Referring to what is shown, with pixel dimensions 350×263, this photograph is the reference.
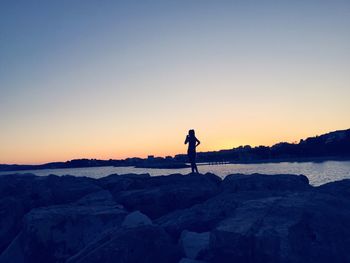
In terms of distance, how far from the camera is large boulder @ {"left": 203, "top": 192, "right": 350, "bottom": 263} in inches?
155

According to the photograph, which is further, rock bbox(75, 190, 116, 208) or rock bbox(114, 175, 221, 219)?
rock bbox(114, 175, 221, 219)

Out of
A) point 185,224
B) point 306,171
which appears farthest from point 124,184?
point 306,171

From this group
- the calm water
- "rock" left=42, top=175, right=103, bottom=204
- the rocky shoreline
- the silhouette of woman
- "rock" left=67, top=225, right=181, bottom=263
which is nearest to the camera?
the rocky shoreline

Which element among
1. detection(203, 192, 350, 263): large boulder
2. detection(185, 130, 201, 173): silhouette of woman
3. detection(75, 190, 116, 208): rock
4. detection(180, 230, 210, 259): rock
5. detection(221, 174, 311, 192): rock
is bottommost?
detection(180, 230, 210, 259): rock

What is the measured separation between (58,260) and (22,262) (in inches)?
29.1

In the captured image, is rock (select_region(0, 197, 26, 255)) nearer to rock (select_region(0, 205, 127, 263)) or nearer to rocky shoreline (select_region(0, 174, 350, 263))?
rocky shoreline (select_region(0, 174, 350, 263))

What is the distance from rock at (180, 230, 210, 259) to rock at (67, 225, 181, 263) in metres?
0.15

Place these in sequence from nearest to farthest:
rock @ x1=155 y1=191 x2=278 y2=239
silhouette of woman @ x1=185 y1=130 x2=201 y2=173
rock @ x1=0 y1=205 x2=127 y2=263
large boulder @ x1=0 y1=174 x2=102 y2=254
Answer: rock @ x1=155 y1=191 x2=278 y2=239
rock @ x1=0 y1=205 x2=127 y2=263
large boulder @ x1=0 y1=174 x2=102 y2=254
silhouette of woman @ x1=185 y1=130 x2=201 y2=173

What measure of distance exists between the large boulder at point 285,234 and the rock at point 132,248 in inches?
23.8

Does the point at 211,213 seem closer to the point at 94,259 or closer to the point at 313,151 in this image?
the point at 94,259

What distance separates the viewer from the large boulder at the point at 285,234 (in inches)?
155

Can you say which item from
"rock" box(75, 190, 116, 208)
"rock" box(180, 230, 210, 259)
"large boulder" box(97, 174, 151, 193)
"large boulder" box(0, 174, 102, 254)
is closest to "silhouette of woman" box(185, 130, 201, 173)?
"large boulder" box(97, 174, 151, 193)

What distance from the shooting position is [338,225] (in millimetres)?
4371

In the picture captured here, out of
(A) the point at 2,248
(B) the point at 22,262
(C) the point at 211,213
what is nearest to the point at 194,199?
(C) the point at 211,213
